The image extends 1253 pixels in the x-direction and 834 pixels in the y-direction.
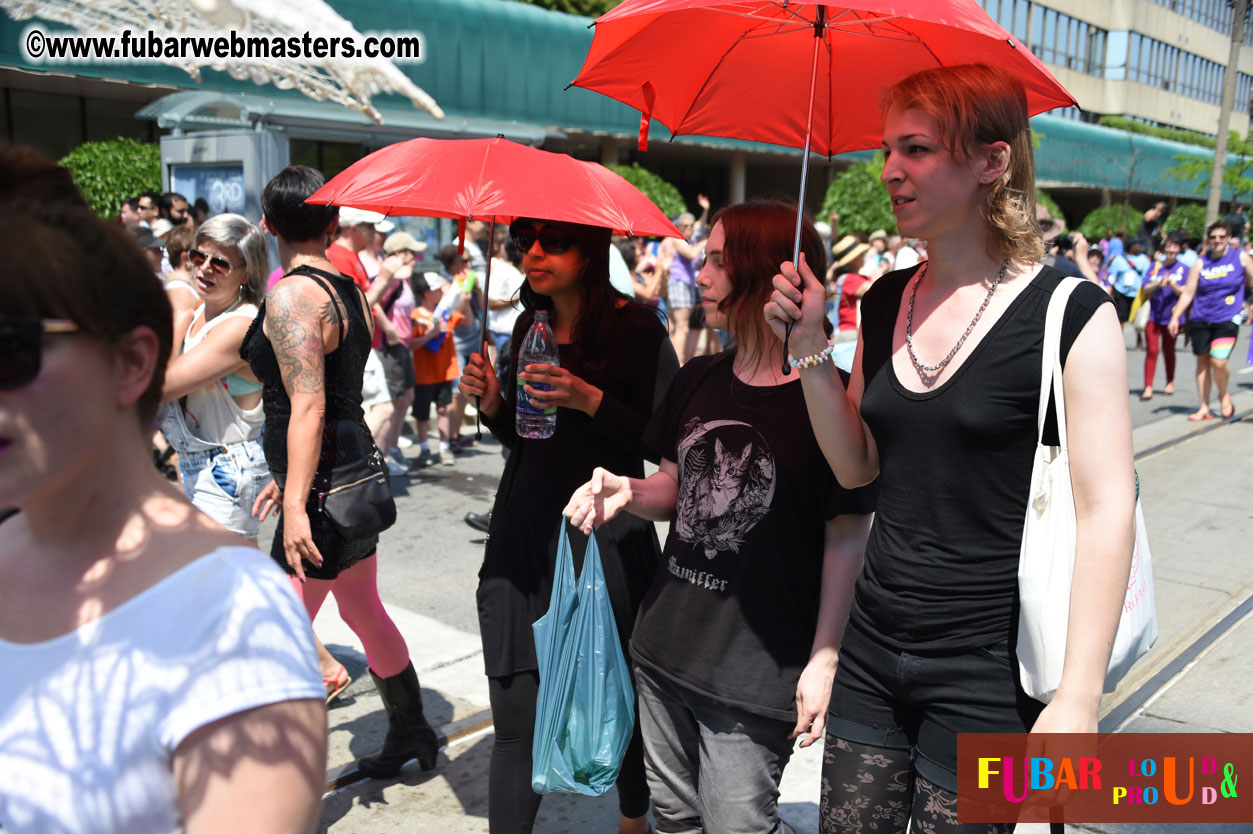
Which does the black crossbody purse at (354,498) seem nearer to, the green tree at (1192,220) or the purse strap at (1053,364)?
the purse strap at (1053,364)

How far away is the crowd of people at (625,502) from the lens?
1.14m

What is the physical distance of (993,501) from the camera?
1.97 metres

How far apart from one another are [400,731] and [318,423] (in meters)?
1.18

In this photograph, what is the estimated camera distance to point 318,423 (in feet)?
10.4

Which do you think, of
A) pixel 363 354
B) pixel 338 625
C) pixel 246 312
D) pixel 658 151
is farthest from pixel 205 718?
pixel 658 151

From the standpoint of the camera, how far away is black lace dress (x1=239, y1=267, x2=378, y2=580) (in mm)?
3287

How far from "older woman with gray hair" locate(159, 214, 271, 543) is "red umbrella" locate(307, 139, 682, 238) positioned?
0.54 m

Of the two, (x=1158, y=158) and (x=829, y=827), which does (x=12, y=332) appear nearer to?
(x=829, y=827)

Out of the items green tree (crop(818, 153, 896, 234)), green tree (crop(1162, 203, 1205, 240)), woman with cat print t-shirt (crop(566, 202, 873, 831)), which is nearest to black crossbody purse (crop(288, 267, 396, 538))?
woman with cat print t-shirt (crop(566, 202, 873, 831))

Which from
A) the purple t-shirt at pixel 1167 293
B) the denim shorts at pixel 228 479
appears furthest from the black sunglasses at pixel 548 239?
the purple t-shirt at pixel 1167 293

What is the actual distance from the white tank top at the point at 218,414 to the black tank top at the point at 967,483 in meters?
2.43

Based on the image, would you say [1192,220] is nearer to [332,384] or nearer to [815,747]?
[815,747]

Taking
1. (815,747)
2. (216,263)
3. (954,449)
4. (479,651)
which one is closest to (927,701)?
(954,449)

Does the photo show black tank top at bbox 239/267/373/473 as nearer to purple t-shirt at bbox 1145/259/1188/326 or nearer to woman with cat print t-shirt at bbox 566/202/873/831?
woman with cat print t-shirt at bbox 566/202/873/831
